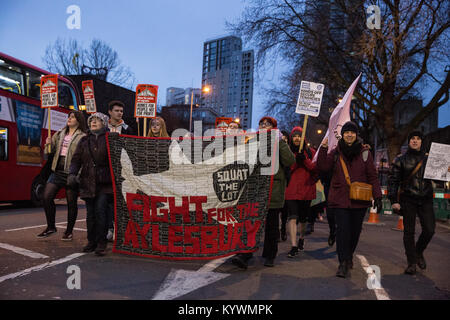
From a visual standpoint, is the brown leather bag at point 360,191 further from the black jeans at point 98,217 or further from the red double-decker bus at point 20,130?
the red double-decker bus at point 20,130

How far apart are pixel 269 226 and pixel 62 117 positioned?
9812mm

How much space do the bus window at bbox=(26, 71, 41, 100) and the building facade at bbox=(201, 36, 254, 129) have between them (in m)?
163

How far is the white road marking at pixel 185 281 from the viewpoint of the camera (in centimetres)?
361

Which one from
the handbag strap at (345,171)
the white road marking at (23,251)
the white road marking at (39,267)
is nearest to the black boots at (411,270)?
the handbag strap at (345,171)

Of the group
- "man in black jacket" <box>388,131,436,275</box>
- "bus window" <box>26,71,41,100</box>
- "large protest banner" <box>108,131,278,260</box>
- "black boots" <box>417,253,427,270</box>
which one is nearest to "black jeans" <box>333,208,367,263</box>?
"man in black jacket" <box>388,131,436,275</box>

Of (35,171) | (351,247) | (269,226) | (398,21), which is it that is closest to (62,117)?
(35,171)

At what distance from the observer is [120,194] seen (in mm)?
5121

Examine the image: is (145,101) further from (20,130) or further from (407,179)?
(407,179)

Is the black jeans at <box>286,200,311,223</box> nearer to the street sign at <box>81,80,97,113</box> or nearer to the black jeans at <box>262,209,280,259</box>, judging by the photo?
A: the black jeans at <box>262,209,280,259</box>

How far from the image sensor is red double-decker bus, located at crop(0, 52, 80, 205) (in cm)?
1054

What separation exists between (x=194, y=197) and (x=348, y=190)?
1.92 metres

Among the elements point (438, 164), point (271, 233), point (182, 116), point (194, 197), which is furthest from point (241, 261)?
point (182, 116)

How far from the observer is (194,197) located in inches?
193

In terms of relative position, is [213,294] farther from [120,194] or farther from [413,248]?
[413,248]
